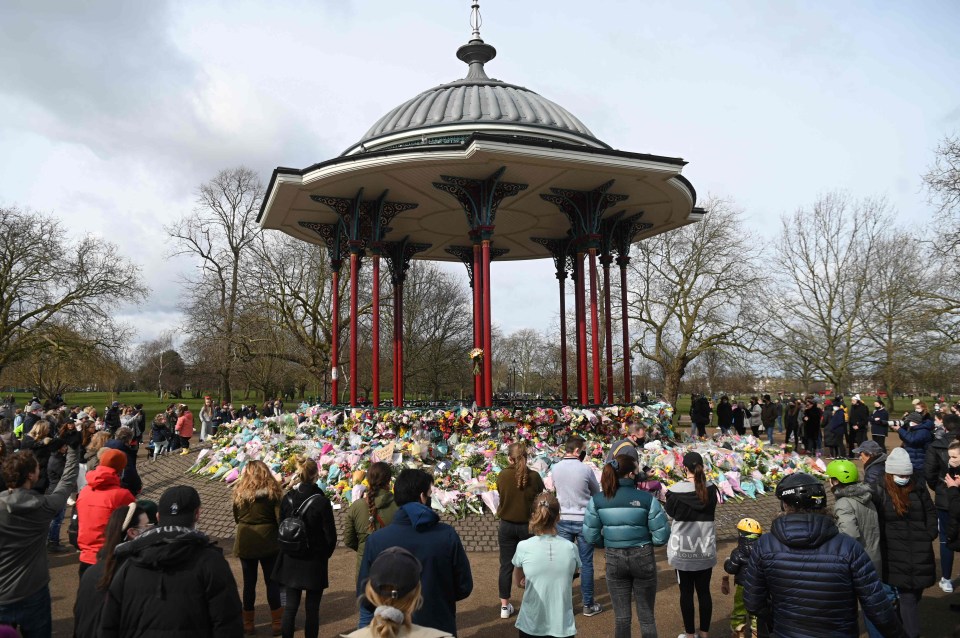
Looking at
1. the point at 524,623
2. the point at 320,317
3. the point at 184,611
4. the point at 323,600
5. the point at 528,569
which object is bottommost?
the point at 323,600

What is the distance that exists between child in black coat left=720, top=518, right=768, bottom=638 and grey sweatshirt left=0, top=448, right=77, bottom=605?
A: 5.12 metres

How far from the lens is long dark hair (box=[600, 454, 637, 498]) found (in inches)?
195

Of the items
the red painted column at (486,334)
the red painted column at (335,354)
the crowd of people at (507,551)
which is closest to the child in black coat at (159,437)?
the red painted column at (335,354)

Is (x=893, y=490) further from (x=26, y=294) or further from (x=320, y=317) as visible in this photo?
(x=26, y=294)

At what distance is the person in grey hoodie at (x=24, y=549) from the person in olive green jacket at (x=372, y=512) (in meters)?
2.25

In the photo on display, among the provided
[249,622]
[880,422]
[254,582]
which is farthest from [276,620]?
[880,422]

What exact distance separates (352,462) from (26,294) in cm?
2570

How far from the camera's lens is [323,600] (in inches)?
259

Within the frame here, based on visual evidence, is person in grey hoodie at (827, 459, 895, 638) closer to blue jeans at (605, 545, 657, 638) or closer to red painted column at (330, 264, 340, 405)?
blue jeans at (605, 545, 657, 638)

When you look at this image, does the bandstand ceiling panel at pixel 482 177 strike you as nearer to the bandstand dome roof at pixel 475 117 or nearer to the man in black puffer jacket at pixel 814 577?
the bandstand dome roof at pixel 475 117

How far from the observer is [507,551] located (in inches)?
240

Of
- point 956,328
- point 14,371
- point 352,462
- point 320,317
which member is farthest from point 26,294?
point 956,328

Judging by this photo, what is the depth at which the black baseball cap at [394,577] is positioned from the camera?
245 cm

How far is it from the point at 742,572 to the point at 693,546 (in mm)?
947
